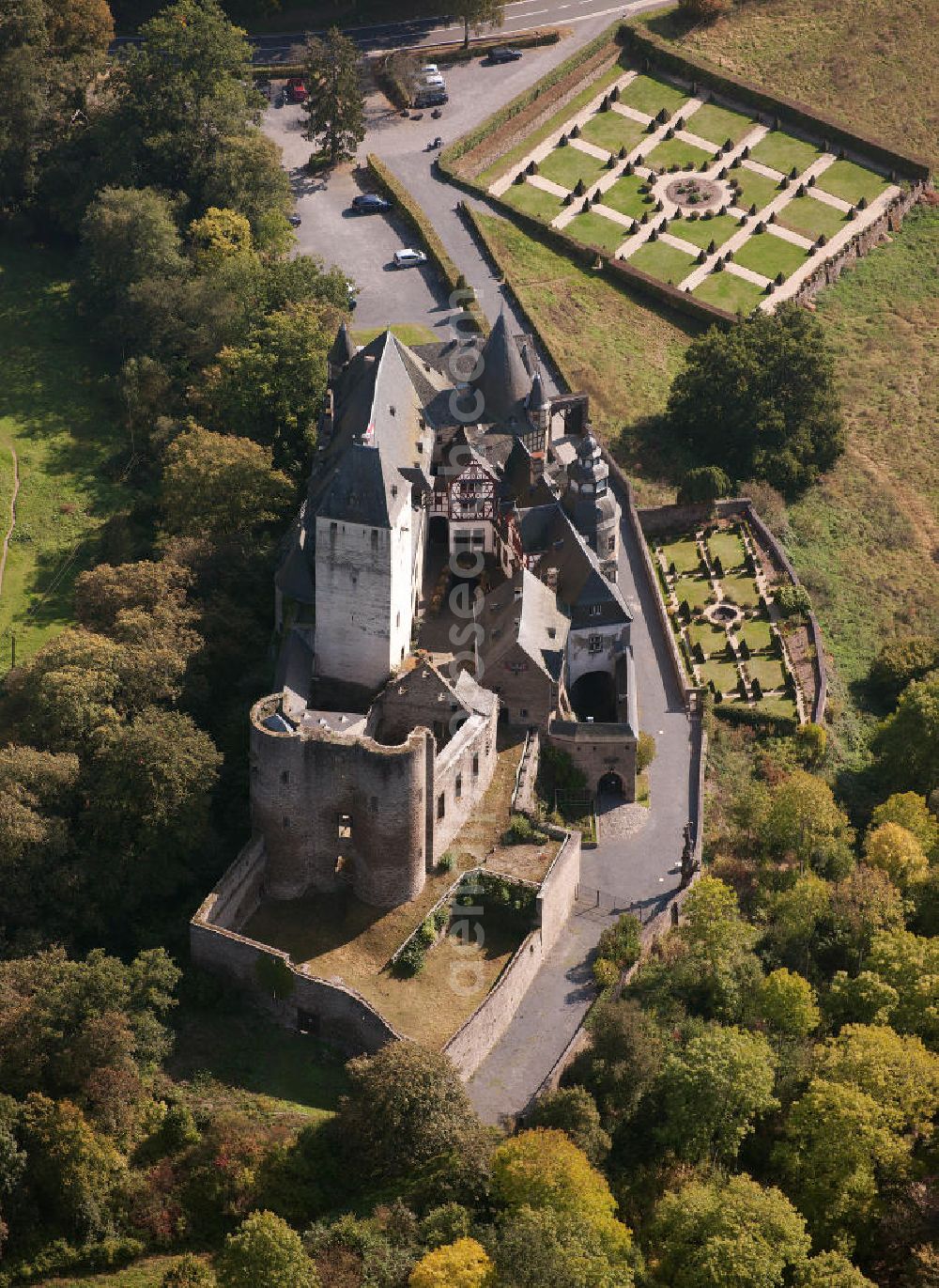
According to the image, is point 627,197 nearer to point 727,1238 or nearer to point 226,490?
point 226,490

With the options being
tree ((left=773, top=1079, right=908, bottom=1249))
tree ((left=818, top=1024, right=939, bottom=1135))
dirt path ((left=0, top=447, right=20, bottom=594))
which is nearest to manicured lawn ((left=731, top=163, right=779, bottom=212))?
dirt path ((left=0, top=447, right=20, bottom=594))

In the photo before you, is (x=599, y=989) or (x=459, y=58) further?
(x=459, y=58)

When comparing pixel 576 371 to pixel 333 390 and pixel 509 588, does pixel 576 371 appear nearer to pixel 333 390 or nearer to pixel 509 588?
pixel 333 390

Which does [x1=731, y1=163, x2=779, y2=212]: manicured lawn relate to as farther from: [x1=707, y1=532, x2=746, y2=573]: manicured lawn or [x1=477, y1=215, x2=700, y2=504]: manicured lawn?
[x1=707, y1=532, x2=746, y2=573]: manicured lawn

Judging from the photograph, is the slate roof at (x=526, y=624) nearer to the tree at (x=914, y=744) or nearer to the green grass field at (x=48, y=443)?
the tree at (x=914, y=744)

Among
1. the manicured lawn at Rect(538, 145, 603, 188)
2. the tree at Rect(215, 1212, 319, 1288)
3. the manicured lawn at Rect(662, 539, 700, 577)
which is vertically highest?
the manicured lawn at Rect(538, 145, 603, 188)

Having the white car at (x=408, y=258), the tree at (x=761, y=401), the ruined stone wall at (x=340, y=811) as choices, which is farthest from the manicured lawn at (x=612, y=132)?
the ruined stone wall at (x=340, y=811)

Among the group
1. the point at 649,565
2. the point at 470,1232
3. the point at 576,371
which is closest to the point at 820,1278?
the point at 470,1232
